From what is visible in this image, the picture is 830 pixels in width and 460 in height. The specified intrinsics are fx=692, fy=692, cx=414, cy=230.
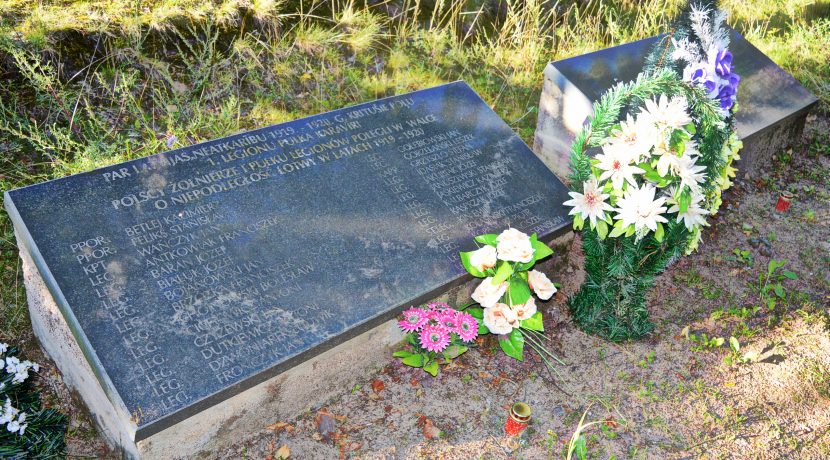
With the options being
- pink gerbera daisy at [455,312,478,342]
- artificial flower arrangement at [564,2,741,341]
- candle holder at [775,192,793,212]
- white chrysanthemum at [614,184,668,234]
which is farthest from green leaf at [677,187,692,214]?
candle holder at [775,192,793,212]

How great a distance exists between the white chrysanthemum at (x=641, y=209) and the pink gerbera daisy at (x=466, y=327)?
81cm

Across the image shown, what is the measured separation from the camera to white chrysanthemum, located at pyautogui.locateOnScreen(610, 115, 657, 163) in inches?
116

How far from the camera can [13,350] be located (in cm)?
304

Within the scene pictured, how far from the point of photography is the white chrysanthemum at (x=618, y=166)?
2.95 meters

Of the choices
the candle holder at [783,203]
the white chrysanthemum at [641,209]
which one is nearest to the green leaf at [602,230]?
the white chrysanthemum at [641,209]

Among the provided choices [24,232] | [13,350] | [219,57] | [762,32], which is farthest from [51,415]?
[762,32]

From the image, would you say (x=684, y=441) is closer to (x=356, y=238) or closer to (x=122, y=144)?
(x=356, y=238)

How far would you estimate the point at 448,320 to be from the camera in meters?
3.14

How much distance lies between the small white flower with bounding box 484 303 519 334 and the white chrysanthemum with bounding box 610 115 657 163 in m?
0.88

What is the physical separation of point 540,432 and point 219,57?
10.6 feet

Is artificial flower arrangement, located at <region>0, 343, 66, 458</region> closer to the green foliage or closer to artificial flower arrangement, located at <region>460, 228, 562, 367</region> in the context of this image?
artificial flower arrangement, located at <region>460, 228, 562, 367</region>

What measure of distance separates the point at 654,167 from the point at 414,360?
1372mm

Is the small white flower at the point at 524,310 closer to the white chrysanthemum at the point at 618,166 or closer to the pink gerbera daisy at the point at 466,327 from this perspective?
the pink gerbera daisy at the point at 466,327

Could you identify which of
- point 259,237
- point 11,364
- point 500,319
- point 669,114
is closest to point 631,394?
point 500,319
